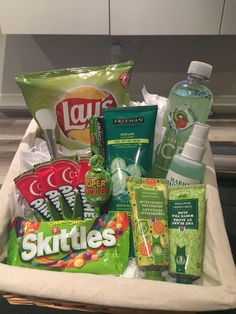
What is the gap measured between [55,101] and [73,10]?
580 mm

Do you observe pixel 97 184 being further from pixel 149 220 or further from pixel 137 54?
pixel 137 54

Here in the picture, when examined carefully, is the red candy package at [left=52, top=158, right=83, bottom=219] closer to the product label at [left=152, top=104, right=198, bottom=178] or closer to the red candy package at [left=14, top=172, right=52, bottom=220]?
the red candy package at [left=14, top=172, right=52, bottom=220]

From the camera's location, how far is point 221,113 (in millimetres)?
1519

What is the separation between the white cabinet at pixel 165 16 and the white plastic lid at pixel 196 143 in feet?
2.26

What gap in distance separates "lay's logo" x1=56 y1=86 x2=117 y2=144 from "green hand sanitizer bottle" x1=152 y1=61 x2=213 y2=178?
4.1 inches

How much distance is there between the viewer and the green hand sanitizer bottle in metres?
0.52

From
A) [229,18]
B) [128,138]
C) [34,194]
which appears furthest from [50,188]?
[229,18]

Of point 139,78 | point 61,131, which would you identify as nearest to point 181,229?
point 61,131

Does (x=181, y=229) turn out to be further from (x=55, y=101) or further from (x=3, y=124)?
(x=3, y=124)

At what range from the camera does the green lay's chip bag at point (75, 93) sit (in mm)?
560

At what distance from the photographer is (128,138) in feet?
1.67

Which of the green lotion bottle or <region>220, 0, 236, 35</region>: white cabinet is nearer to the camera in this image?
the green lotion bottle

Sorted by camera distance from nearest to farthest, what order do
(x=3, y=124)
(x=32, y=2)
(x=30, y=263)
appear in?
(x=30, y=263), (x=32, y=2), (x=3, y=124)

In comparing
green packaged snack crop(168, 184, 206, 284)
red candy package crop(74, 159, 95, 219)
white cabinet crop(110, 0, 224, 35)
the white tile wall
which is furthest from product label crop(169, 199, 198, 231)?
the white tile wall
